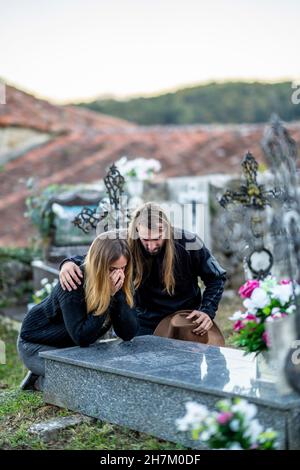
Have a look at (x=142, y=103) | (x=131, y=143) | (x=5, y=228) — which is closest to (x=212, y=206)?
(x=5, y=228)

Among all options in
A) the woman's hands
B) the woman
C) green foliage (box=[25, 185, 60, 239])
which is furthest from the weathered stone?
green foliage (box=[25, 185, 60, 239])

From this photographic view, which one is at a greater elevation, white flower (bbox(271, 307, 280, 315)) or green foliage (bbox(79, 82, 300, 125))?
green foliage (bbox(79, 82, 300, 125))

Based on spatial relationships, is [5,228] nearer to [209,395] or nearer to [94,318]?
[94,318]

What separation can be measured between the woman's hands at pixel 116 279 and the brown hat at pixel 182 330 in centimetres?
75

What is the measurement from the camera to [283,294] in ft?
11.0

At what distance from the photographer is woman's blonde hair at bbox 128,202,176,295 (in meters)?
4.82

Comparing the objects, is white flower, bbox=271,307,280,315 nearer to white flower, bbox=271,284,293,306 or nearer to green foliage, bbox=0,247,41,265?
white flower, bbox=271,284,293,306

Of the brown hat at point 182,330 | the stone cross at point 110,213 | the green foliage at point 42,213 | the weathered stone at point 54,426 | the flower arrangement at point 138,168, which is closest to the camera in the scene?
the weathered stone at point 54,426

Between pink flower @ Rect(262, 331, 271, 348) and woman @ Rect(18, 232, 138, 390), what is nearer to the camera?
pink flower @ Rect(262, 331, 271, 348)

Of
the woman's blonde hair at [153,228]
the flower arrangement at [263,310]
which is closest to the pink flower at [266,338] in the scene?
the flower arrangement at [263,310]

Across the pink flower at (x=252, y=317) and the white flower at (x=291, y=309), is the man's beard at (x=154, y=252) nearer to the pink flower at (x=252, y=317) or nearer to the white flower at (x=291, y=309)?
the pink flower at (x=252, y=317)

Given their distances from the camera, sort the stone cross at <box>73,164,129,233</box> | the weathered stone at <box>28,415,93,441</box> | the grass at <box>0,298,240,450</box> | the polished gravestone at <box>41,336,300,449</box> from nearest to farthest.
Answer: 1. the polished gravestone at <box>41,336,300,449</box>
2. the grass at <box>0,298,240,450</box>
3. the weathered stone at <box>28,415,93,441</box>
4. the stone cross at <box>73,164,129,233</box>

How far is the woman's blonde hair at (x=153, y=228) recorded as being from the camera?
482 cm

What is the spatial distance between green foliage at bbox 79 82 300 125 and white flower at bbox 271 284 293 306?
86.2ft
